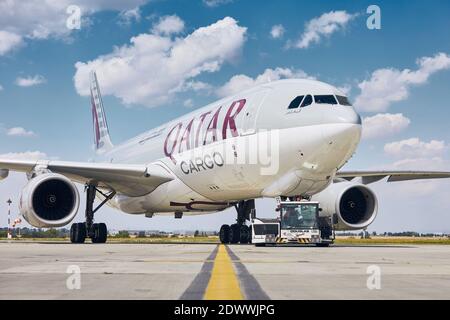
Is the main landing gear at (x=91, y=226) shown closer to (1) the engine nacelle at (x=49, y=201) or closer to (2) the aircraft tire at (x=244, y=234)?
(1) the engine nacelle at (x=49, y=201)

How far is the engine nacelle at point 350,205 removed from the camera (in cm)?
2175

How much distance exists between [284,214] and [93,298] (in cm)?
1429

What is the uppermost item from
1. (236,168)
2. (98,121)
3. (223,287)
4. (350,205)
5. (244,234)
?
(98,121)

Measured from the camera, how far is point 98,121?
3903 centimetres

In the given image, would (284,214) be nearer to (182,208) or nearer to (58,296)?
(182,208)

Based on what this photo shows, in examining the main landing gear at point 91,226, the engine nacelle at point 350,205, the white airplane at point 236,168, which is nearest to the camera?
the white airplane at point 236,168

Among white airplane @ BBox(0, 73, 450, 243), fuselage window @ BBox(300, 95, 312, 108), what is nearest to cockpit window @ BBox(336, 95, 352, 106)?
white airplane @ BBox(0, 73, 450, 243)

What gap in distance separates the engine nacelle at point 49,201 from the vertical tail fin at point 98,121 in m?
15.5

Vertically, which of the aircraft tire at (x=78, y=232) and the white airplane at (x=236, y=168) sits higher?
the white airplane at (x=236, y=168)

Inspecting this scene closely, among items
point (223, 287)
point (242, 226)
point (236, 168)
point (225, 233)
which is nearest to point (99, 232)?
point (225, 233)

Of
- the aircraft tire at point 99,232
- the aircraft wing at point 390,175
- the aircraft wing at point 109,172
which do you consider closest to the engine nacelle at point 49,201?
the aircraft wing at point 109,172

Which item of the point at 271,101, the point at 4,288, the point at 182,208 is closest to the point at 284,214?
the point at 271,101

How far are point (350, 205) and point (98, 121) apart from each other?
21.2m

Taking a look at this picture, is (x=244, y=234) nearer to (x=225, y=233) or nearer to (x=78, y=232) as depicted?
(x=225, y=233)
